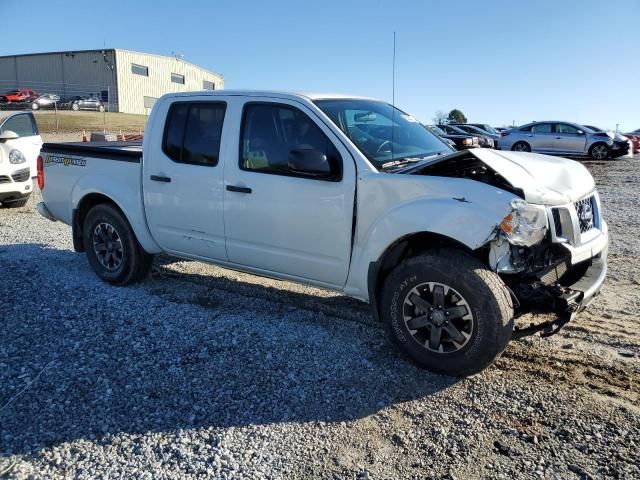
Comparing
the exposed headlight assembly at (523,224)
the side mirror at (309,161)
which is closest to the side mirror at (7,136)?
the side mirror at (309,161)

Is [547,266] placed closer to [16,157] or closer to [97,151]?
[97,151]

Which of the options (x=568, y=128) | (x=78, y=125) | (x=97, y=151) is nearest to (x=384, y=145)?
(x=97, y=151)

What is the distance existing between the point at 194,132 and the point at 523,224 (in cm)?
307

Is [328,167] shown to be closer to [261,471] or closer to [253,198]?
[253,198]

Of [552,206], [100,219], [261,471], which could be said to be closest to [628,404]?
[552,206]

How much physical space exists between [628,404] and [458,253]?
1.39m

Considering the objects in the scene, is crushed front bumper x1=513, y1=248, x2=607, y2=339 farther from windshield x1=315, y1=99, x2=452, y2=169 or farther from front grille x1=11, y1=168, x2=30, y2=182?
front grille x1=11, y1=168, x2=30, y2=182

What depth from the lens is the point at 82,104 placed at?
46.5m

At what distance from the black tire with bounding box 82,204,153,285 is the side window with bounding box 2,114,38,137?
5856 mm

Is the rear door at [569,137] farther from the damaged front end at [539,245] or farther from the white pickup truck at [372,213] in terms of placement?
the damaged front end at [539,245]

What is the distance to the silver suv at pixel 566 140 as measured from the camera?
22.0 m

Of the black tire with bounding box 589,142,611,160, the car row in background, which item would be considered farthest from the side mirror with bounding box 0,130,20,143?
the car row in background

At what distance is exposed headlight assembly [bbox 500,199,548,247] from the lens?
3.39m

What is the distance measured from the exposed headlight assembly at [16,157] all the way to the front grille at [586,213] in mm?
9529
